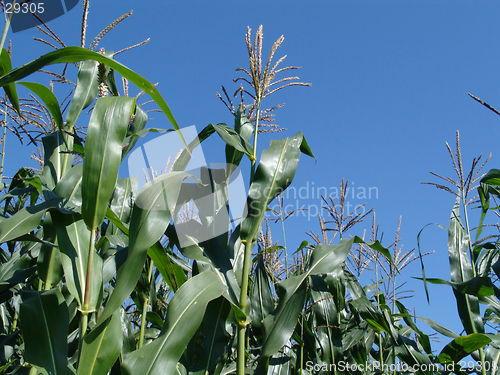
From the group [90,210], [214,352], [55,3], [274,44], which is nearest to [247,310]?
[214,352]

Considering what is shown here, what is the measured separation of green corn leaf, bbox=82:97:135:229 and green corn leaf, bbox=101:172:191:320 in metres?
0.13

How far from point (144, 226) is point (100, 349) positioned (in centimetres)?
44

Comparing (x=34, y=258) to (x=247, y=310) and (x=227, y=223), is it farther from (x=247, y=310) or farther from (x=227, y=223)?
(x=247, y=310)

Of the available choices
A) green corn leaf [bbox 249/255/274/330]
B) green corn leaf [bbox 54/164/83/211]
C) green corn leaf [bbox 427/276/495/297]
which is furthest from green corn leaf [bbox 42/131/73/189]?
green corn leaf [bbox 427/276/495/297]

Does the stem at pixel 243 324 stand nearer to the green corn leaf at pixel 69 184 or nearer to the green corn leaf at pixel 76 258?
the green corn leaf at pixel 76 258

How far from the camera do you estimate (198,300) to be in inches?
53.6

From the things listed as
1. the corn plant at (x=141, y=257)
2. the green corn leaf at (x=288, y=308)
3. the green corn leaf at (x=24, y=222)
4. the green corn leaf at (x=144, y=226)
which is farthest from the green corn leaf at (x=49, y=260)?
the green corn leaf at (x=288, y=308)

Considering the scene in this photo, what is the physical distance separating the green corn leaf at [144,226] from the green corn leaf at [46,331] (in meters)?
0.32

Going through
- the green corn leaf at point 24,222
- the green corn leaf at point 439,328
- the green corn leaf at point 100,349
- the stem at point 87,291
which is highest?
the green corn leaf at point 24,222

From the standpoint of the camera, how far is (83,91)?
1.91 metres

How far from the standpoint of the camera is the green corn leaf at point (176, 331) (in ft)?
3.95

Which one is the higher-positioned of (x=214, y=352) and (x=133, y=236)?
(x=133, y=236)

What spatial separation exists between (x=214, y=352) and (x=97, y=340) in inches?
24.2

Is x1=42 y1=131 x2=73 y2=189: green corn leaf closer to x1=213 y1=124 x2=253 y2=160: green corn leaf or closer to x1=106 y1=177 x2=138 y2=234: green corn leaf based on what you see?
x1=106 y1=177 x2=138 y2=234: green corn leaf
